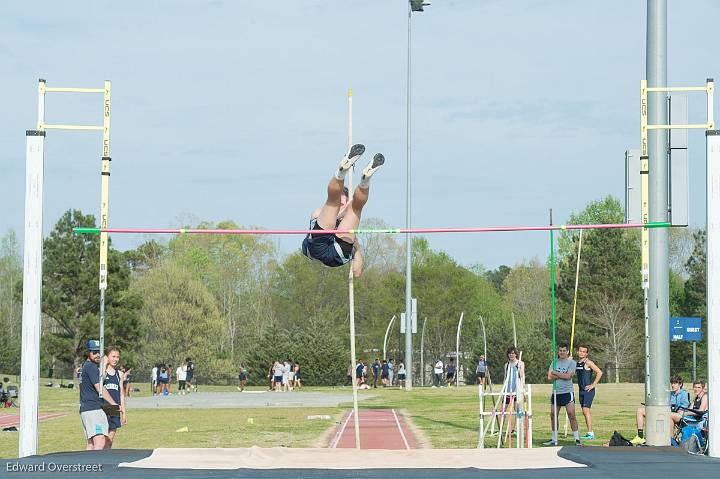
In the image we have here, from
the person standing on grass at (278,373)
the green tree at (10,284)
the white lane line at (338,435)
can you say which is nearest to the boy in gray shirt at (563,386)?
the white lane line at (338,435)

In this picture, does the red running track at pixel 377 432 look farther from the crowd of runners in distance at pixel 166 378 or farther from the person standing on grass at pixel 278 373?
the person standing on grass at pixel 278 373

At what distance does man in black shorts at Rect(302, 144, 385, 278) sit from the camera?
7766 millimetres

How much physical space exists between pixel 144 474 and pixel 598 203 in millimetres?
45589

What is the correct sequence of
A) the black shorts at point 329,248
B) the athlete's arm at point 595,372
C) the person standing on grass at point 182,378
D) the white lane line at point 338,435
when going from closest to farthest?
the black shorts at point 329,248 → the athlete's arm at point 595,372 → the white lane line at point 338,435 → the person standing on grass at point 182,378

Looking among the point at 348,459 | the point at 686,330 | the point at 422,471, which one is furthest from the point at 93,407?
the point at 686,330

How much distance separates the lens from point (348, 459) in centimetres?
653

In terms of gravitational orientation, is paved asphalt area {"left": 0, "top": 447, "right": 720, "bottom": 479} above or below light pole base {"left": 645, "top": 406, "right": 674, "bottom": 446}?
above

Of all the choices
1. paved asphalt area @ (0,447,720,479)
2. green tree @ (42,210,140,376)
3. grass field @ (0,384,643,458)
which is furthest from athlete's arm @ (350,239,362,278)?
green tree @ (42,210,140,376)

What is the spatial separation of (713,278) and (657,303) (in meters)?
2.17

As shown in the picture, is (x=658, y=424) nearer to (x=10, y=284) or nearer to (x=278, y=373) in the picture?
(x=278, y=373)

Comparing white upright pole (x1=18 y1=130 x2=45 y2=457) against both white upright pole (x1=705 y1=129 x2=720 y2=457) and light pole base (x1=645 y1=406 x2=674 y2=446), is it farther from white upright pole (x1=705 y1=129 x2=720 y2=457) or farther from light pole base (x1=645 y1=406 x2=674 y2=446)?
light pole base (x1=645 y1=406 x2=674 y2=446)

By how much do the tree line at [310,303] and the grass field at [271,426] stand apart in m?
15.5

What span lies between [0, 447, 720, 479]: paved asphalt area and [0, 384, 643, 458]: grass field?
5444 millimetres

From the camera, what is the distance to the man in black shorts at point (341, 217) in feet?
25.5
